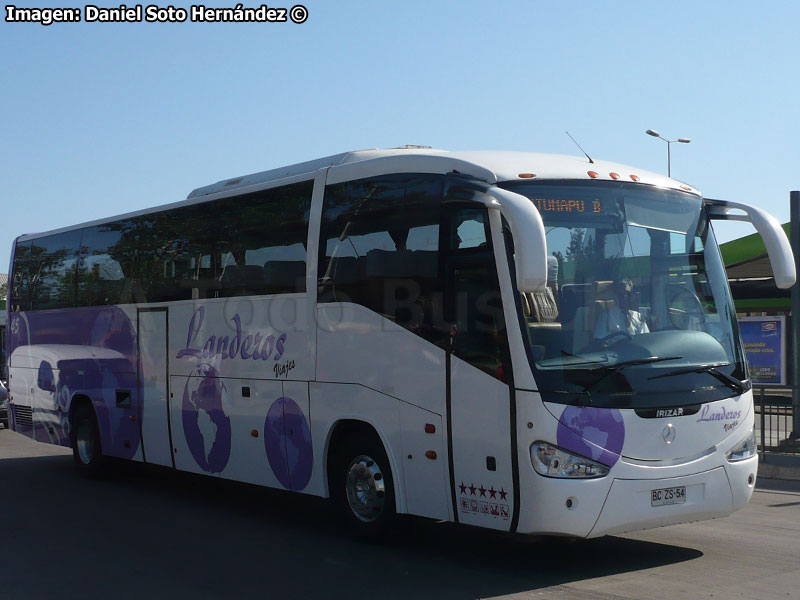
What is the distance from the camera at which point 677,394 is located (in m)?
8.02

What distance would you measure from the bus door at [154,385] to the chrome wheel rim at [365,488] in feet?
13.2

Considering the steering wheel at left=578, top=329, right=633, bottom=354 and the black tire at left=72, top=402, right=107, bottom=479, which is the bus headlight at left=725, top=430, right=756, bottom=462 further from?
the black tire at left=72, top=402, right=107, bottom=479

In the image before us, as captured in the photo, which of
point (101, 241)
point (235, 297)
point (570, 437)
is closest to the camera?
point (570, 437)

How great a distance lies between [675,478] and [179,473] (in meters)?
9.91

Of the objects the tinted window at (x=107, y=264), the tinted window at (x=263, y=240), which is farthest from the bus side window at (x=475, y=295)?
the tinted window at (x=107, y=264)

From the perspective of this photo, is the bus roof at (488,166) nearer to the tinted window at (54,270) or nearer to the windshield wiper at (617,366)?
the windshield wiper at (617,366)

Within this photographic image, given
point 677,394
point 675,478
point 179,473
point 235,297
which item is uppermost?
point 235,297

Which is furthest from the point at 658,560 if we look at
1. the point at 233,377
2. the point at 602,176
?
the point at 233,377

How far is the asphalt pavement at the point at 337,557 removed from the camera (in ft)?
24.9

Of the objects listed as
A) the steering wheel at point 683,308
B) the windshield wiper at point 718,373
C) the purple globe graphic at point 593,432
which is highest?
the steering wheel at point 683,308

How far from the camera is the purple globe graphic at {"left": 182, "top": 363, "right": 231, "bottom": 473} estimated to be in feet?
38.4

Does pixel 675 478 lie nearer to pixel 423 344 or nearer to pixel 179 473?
pixel 423 344

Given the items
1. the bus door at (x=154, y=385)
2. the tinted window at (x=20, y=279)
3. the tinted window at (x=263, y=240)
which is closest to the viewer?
the tinted window at (x=263, y=240)

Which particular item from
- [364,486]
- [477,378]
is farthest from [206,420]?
[477,378]
